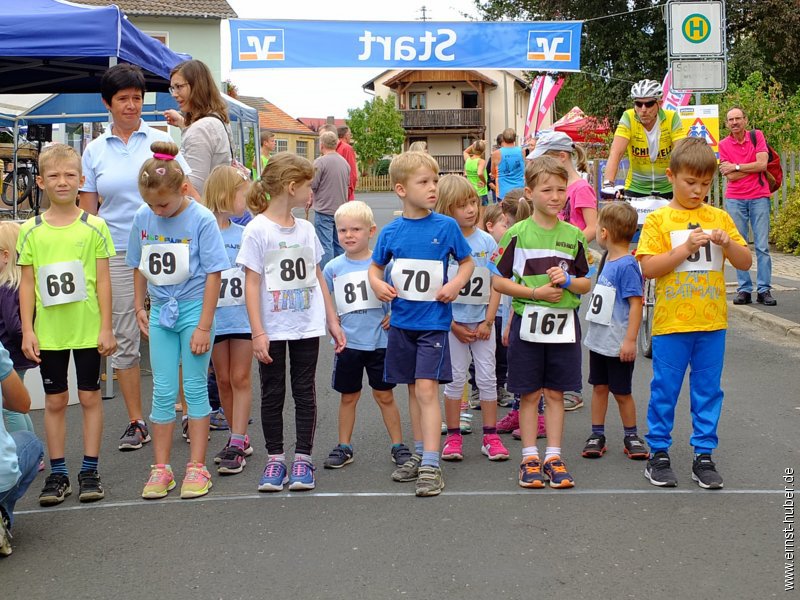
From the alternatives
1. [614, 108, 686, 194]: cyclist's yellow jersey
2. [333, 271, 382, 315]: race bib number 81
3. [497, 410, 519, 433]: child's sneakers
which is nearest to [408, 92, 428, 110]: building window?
[614, 108, 686, 194]: cyclist's yellow jersey

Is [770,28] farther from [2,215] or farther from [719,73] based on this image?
[2,215]

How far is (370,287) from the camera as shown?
19.1 feet

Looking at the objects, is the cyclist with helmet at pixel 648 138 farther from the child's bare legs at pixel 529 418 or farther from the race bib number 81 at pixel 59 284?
the race bib number 81 at pixel 59 284

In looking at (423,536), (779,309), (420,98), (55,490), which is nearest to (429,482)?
(423,536)

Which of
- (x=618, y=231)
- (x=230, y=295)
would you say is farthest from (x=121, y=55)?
(x=618, y=231)

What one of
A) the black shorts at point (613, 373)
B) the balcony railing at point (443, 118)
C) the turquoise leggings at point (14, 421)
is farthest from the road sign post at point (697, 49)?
the balcony railing at point (443, 118)

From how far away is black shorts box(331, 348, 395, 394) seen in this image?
5.87 meters

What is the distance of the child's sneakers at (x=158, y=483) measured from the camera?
5.29 metres

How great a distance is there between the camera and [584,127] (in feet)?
95.0

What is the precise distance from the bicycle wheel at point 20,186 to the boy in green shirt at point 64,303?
15099 mm

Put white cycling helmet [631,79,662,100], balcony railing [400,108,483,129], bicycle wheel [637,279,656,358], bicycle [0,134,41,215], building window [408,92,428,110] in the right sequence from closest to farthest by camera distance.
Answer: white cycling helmet [631,79,662,100] < bicycle wheel [637,279,656,358] < bicycle [0,134,41,215] < balcony railing [400,108,483,129] < building window [408,92,428,110]

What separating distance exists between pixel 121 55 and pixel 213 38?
32523mm

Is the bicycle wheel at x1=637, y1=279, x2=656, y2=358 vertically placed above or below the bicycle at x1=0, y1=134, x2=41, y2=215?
below

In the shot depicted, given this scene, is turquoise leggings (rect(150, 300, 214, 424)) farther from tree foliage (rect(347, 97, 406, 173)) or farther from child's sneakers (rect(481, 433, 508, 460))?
tree foliage (rect(347, 97, 406, 173))
